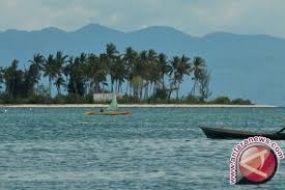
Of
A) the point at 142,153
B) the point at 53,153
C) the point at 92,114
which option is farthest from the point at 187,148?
the point at 92,114

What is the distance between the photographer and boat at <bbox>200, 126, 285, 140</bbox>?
61875mm

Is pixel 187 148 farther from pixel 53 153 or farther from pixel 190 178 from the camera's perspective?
pixel 190 178

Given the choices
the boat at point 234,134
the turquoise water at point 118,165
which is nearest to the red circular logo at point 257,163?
the turquoise water at point 118,165

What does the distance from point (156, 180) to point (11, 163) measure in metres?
12.6

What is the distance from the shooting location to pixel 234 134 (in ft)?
212

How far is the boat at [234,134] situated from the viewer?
61875 mm

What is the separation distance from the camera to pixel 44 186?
35.6 meters

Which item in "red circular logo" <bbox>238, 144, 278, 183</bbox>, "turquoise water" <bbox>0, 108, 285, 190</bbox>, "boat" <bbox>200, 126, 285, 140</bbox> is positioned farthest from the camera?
"boat" <bbox>200, 126, 285, 140</bbox>

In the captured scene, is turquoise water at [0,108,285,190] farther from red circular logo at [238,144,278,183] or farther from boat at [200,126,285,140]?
red circular logo at [238,144,278,183]

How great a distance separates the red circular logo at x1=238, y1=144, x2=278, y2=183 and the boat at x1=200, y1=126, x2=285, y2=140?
4341 centimetres

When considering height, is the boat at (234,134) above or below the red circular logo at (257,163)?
below

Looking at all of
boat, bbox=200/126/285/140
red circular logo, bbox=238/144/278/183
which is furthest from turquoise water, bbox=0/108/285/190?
red circular logo, bbox=238/144/278/183

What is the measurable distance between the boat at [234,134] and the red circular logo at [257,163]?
4341 cm

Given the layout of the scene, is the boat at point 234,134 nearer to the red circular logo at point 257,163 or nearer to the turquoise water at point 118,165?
the turquoise water at point 118,165
